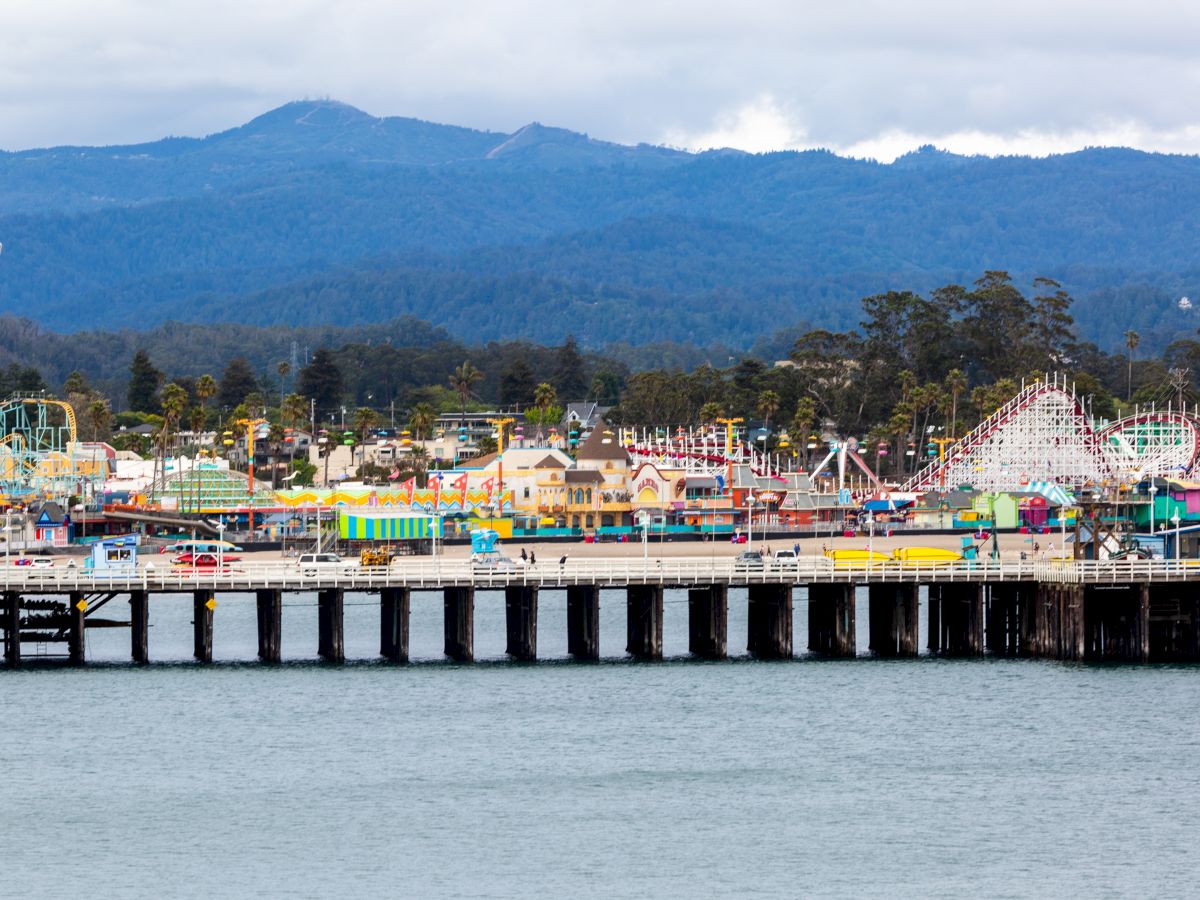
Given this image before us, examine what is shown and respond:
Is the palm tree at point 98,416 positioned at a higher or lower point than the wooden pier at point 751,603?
higher

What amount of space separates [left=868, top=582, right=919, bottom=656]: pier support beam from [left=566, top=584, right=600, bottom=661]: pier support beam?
8.88 metres

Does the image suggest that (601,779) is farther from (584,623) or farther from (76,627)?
(76,627)

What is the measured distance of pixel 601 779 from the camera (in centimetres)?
5506

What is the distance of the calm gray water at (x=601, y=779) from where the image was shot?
46.4 metres

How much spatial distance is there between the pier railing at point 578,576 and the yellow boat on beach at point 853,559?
0.59 meters

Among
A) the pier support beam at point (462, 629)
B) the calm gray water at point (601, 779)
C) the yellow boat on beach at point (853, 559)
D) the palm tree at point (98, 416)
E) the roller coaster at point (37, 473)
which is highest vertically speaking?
the palm tree at point (98, 416)

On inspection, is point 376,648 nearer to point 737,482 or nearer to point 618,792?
point 618,792

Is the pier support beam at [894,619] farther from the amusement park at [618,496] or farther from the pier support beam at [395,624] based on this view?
the amusement park at [618,496]

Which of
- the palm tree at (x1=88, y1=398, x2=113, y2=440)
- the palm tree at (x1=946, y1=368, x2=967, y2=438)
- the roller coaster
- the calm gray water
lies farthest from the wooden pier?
the palm tree at (x1=946, y1=368, x2=967, y2=438)

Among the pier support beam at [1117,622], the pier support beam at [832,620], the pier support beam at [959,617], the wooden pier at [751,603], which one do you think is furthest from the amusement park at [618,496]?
the pier support beam at [1117,622]

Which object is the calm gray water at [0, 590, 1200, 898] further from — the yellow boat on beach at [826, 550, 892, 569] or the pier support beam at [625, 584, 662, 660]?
the yellow boat on beach at [826, 550, 892, 569]

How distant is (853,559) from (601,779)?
93.6ft

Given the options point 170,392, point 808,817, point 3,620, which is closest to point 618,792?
point 808,817

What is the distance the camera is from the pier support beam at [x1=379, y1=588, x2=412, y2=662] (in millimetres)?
73500
